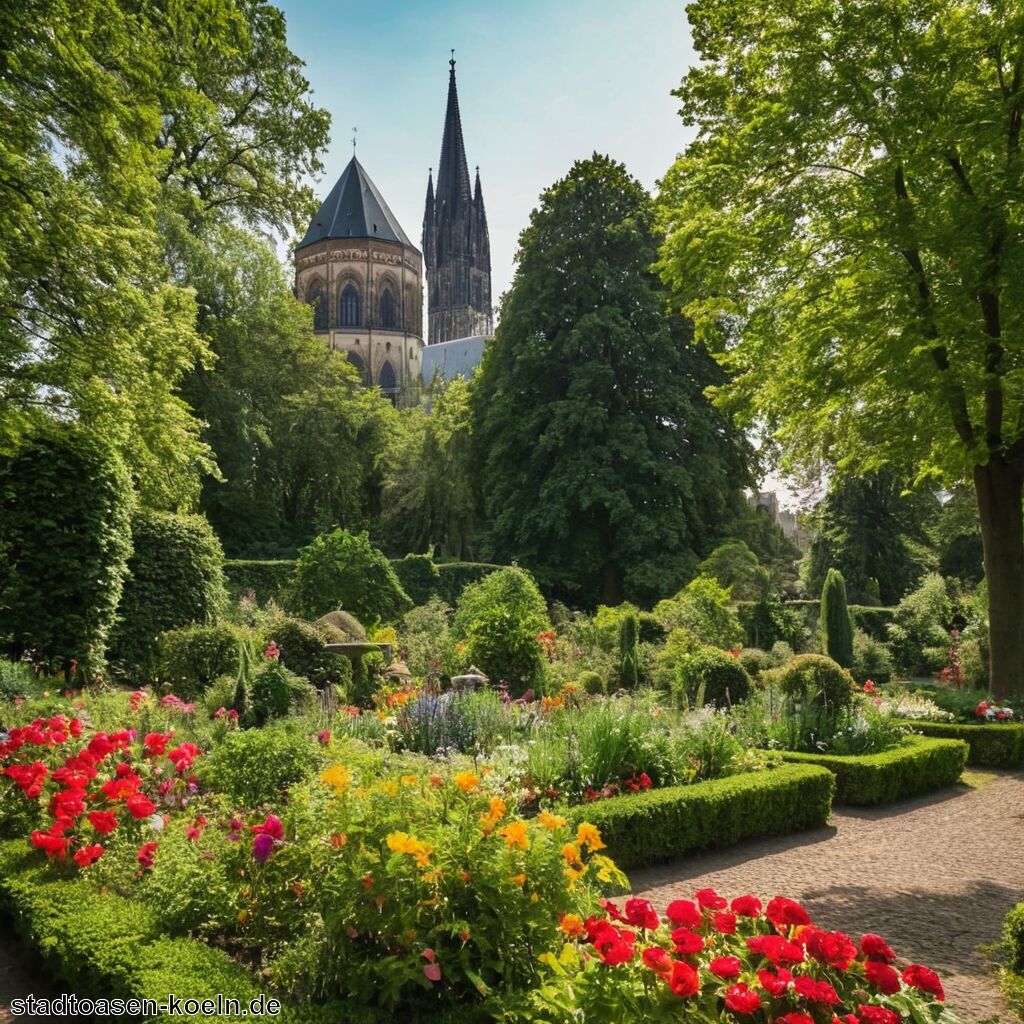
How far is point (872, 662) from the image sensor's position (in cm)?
1800

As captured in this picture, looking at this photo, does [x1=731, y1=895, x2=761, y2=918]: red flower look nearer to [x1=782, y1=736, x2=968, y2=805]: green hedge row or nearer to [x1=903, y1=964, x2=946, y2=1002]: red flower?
[x1=903, y1=964, x2=946, y2=1002]: red flower

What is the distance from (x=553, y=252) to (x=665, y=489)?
7555 millimetres

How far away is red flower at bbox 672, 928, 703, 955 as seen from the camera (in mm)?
2314

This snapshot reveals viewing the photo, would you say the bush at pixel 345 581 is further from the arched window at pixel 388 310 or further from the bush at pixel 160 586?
the arched window at pixel 388 310

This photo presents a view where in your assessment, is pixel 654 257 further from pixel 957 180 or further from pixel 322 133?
pixel 957 180

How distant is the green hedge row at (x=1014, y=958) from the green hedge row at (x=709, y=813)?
82.4 inches

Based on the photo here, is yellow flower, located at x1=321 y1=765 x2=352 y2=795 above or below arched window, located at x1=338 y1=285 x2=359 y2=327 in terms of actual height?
below

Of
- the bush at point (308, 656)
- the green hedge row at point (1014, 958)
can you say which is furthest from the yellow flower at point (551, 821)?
the bush at point (308, 656)

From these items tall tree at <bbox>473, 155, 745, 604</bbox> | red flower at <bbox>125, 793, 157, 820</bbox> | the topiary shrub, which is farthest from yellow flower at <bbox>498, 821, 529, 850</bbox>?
tall tree at <bbox>473, 155, 745, 604</bbox>

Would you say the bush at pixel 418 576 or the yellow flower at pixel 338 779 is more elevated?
the bush at pixel 418 576

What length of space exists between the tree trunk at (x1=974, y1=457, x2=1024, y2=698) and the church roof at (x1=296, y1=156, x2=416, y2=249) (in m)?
52.7

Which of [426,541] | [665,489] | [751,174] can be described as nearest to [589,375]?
[665,489]

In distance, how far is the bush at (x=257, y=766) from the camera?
4906 mm

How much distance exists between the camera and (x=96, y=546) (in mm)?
10141
